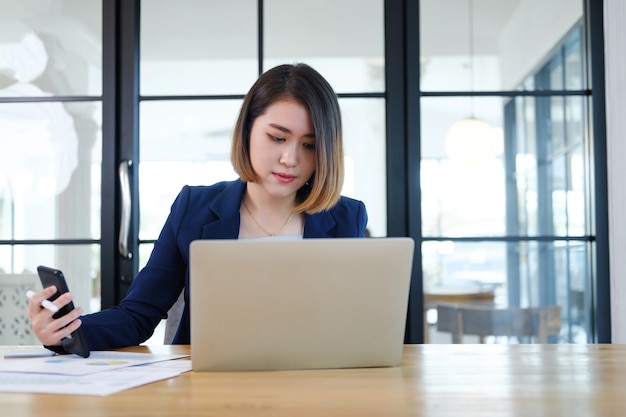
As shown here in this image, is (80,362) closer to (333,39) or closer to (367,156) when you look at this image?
(367,156)

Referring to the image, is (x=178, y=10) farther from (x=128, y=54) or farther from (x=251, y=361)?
(x=251, y=361)

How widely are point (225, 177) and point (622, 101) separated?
168cm

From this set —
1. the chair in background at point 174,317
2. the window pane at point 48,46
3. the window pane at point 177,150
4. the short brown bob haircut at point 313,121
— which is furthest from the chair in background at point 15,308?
the short brown bob haircut at point 313,121

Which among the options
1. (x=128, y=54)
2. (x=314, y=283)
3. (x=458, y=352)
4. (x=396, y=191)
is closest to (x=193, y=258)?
(x=314, y=283)

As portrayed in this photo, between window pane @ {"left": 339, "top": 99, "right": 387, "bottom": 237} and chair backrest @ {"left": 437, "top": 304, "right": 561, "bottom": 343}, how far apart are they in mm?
455

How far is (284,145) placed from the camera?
1.91m

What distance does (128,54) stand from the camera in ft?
11.0

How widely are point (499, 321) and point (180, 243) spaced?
1.84 metres

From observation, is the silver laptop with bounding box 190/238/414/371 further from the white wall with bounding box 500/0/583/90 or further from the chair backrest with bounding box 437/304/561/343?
the white wall with bounding box 500/0/583/90

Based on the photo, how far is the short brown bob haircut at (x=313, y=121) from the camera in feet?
6.23

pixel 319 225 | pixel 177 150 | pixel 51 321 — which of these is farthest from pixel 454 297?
pixel 51 321

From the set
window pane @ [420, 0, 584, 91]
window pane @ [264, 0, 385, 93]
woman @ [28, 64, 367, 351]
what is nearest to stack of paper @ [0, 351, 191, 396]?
woman @ [28, 64, 367, 351]

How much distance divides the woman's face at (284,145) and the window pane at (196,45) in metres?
1.51

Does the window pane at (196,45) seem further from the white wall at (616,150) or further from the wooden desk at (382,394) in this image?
the wooden desk at (382,394)
